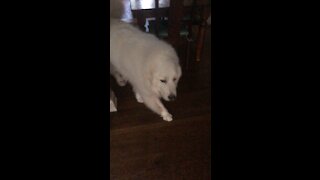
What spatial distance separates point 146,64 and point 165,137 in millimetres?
418

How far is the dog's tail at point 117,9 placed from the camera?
1888 mm

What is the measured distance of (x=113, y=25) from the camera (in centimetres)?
177

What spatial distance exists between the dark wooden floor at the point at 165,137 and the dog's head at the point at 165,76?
0.19m

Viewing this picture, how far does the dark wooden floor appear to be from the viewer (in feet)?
4.94

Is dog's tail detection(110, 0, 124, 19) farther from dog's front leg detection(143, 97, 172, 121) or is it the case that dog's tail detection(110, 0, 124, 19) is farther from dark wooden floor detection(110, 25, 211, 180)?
dog's front leg detection(143, 97, 172, 121)

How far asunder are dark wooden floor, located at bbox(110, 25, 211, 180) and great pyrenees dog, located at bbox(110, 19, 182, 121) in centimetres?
9

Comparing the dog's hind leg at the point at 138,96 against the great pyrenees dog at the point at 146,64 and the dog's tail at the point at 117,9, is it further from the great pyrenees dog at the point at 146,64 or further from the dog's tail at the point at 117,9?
the dog's tail at the point at 117,9

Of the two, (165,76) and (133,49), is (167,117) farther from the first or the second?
(133,49)

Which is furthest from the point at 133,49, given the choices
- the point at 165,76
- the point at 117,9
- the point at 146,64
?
the point at 117,9
